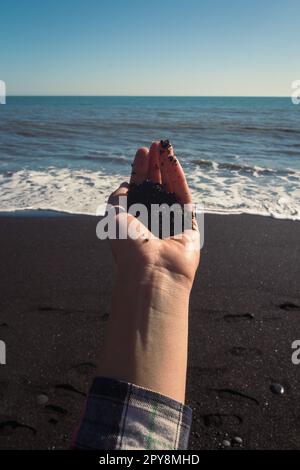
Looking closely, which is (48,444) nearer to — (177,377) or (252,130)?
(177,377)

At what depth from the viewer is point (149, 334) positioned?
1626 mm

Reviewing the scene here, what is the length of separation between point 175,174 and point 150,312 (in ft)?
4.15

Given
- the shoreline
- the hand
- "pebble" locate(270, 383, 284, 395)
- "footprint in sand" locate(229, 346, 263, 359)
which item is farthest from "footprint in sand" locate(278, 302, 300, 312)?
the shoreline

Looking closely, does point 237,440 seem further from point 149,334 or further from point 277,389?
point 149,334

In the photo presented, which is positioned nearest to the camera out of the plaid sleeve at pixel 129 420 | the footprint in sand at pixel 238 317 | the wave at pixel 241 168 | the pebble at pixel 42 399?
the plaid sleeve at pixel 129 420

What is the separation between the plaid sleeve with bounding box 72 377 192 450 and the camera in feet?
4.15

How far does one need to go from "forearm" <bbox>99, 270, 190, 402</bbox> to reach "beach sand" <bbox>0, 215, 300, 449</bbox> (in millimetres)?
783

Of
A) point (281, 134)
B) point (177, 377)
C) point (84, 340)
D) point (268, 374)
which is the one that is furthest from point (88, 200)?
point (281, 134)

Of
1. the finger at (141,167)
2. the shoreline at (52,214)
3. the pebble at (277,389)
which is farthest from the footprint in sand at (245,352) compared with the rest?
the shoreline at (52,214)

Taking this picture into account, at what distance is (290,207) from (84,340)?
14.3 ft

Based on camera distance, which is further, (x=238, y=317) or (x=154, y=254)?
(x=238, y=317)

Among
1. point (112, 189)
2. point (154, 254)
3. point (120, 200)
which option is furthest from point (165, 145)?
point (112, 189)

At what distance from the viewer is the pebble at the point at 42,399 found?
2.36 meters

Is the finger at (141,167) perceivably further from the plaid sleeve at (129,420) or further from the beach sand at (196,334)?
the plaid sleeve at (129,420)
